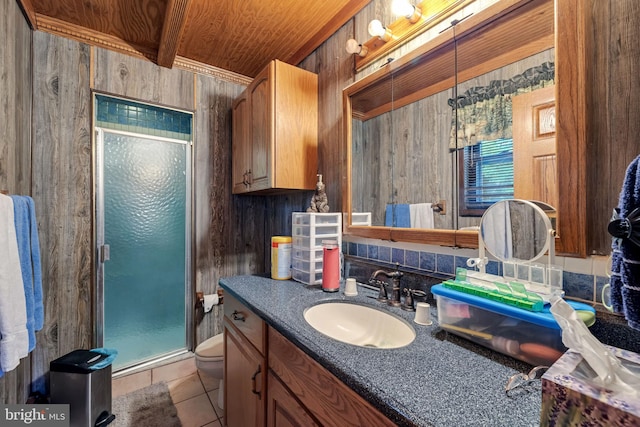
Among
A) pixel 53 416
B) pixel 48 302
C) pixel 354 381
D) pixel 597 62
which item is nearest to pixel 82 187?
pixel 48 302

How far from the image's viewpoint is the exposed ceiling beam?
141cm

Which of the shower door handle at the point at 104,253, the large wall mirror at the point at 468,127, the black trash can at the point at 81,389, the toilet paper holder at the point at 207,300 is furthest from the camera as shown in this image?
the toilet paper holder at the point at 207,300

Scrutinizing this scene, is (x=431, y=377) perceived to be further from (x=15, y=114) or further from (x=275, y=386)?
(x=15, y=114)

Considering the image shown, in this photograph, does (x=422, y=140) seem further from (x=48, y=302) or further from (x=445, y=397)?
(x=48, y=302)

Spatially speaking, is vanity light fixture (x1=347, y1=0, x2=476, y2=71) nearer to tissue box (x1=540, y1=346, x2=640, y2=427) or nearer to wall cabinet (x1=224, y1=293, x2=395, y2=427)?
tissue box (x1=540, y1=346, x2=640, y2=427)

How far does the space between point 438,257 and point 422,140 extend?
0.49 meters

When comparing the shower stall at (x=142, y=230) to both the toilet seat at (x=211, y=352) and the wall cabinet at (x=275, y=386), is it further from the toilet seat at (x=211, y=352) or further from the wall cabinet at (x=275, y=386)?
the wall cabinet at (x=275, y=386)

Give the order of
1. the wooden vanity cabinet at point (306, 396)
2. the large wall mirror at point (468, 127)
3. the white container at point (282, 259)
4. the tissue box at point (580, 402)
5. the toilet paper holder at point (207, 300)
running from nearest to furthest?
the tissue box at point (580, 402), the wooden vanity cabinet at point (306, 396), the large wall mirror at point (468, 127), the white container at point (282, 259), the toilet paper holder at point (207, 300)

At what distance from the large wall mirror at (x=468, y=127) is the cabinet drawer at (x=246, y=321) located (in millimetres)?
657

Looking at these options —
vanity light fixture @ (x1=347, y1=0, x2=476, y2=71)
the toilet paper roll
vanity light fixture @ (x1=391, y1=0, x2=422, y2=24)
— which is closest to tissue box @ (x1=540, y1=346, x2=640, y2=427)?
vanity light fixture @ (x1=347, y1=0, x2=476, y2=71)

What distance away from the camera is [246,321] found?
1164mm

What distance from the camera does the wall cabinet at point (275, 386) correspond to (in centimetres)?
65

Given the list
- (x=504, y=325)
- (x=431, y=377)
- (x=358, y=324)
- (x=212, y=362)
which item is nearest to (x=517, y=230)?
(x=504, y=325)

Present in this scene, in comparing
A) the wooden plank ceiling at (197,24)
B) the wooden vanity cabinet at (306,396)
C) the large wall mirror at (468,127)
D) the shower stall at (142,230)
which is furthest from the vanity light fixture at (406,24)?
the shower stall at (142,230)
